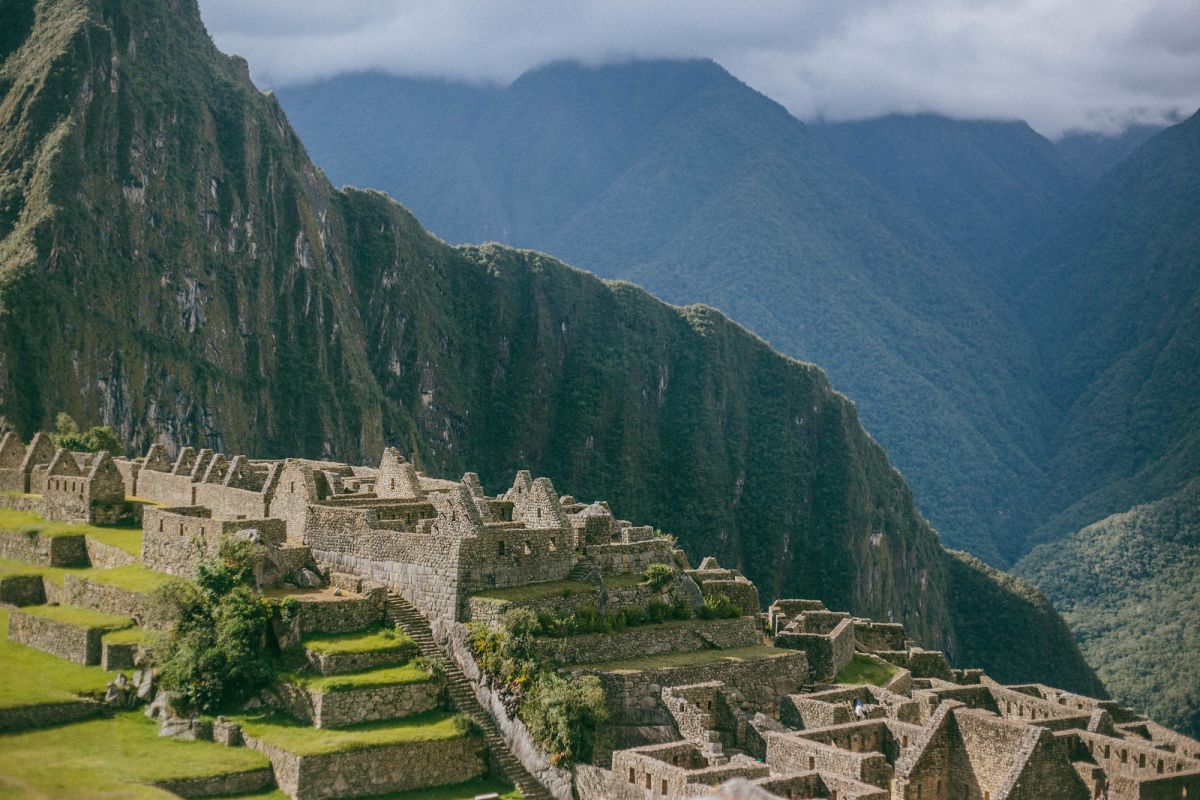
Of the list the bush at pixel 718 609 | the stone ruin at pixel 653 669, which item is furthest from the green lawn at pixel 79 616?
the bush at pixel 718 609

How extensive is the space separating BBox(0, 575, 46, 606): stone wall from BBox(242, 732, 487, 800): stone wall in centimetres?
1368

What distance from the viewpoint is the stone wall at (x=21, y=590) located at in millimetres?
44938

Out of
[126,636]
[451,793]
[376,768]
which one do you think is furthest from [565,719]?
[126,636]

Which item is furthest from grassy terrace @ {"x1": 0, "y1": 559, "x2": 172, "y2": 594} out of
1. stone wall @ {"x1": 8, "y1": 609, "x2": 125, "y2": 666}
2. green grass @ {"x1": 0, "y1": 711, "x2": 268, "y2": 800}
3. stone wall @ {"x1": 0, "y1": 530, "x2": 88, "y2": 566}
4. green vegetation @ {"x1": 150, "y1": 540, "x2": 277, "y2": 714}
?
green grass @ {"x1": 0, "y1": 711, "x2": 268, "y2": 800}

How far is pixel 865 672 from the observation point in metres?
48.4

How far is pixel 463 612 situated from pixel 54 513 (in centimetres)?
1959

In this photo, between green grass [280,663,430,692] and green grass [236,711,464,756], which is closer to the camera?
green grass [236,711,464,756]

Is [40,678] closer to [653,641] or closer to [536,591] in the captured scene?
[536,591]

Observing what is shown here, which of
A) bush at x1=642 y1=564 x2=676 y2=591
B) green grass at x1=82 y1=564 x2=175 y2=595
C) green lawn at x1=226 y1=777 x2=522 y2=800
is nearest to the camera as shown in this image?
green lawn at x1=226 y1=777 x2=522 y2=800

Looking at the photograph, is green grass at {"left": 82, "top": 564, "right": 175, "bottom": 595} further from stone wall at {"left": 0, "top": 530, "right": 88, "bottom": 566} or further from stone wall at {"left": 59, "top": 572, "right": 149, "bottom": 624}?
stone wall at {"left": 0, "top": 530, "right": 88, "bottom": 566}

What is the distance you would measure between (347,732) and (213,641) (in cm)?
442

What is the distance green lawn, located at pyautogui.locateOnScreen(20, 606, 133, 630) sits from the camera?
40188 millimetres

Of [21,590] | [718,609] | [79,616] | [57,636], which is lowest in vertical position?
[57,636]

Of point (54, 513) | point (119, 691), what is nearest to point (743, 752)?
point (119, 691)
